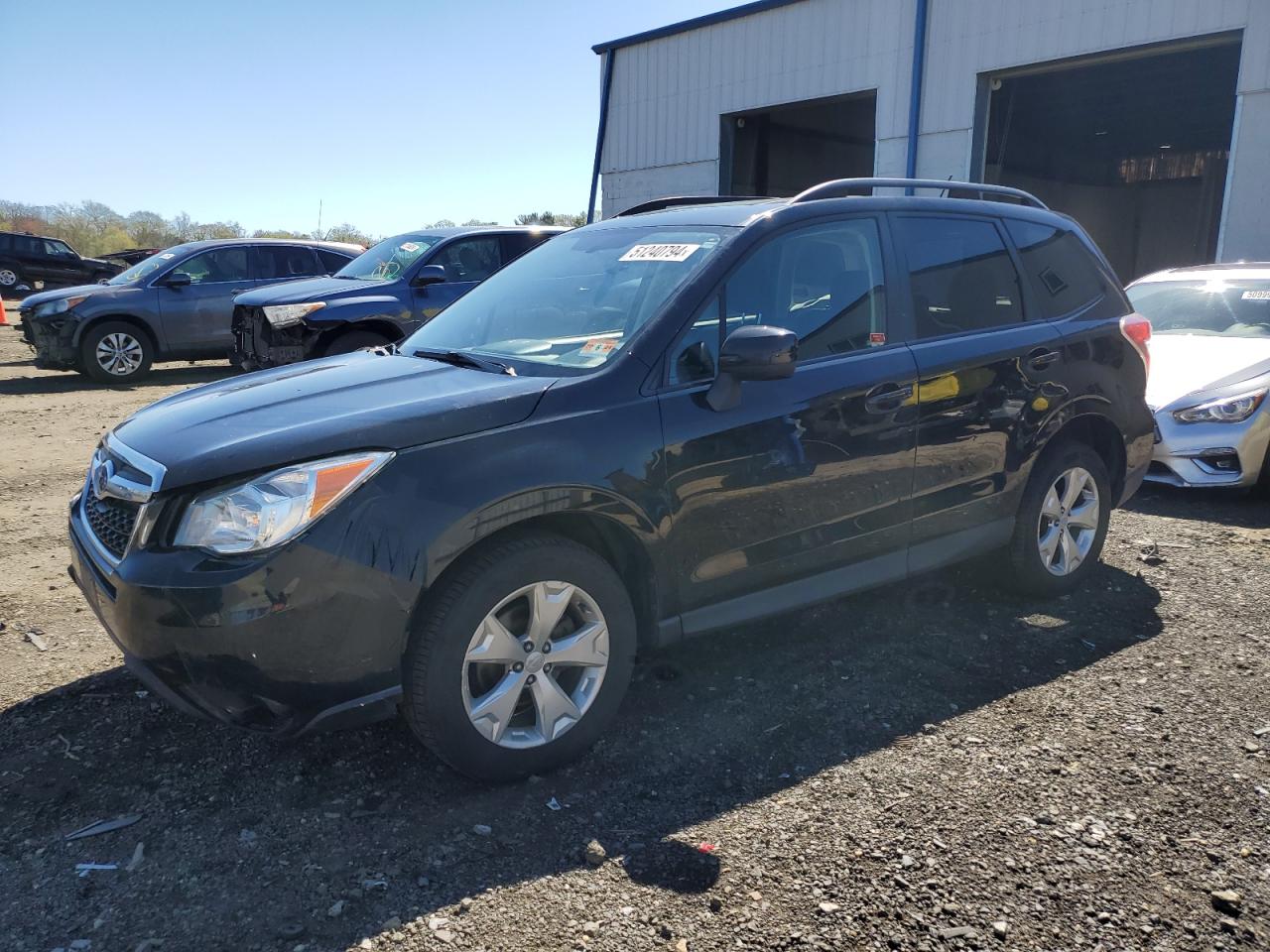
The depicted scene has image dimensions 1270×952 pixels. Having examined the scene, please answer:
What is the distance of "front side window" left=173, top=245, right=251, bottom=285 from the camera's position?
40.1 feet

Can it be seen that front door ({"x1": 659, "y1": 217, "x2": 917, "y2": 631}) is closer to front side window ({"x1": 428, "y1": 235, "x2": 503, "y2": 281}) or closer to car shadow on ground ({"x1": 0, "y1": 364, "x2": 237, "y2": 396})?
front side window ({"x1": 428, "y1": 235, "x2": 503, "y2": 281})

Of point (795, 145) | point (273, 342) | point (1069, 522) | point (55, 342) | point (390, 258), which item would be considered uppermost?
point (795, 145)

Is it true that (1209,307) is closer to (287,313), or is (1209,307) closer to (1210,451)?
(1210,451)

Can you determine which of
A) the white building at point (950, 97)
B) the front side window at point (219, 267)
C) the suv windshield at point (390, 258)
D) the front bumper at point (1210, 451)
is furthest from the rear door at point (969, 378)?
the front side window at point (219, 267)

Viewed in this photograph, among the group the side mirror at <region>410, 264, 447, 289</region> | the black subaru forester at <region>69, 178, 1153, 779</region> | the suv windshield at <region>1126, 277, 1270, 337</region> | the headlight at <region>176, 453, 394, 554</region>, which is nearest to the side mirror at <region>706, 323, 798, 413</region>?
the black subaru forester at <region>69, 178, 1153, 779</region>

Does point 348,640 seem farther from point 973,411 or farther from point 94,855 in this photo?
point 973,411

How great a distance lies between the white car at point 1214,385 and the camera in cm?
606

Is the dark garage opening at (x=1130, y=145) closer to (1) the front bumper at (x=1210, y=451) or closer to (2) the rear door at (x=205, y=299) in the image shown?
(1) the front bumper at (x=1210, y=451)

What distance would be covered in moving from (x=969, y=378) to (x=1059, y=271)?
102 cm

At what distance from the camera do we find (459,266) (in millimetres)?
9906

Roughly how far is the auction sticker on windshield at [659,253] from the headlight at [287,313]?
595 cm

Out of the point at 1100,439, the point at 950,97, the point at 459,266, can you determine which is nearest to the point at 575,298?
the point at 1100,439

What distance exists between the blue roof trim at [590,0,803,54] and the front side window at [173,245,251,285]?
9.19 m

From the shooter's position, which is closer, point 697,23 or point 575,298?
point 575,298
